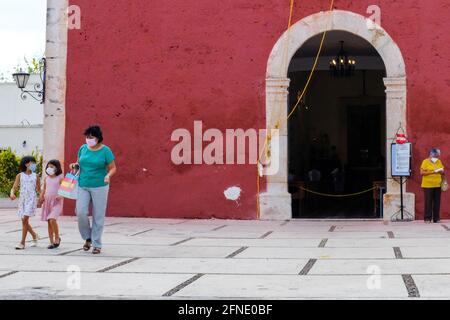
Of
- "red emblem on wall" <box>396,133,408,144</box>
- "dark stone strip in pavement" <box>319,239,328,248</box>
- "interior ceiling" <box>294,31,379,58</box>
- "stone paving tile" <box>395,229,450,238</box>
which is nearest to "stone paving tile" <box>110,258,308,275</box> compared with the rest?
"dark stone strip in pavement" <box>319,239,328,248</box>

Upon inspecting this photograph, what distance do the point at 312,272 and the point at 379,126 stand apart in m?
13.6

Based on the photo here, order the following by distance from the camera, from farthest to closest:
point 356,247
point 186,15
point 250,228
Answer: point 186,15 → point 250,228 → point 356,247

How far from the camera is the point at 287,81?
12.9m

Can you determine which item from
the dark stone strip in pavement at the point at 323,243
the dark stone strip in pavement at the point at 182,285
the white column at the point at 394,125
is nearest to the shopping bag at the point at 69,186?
the dark stone strip in pavement at the point at 182,285

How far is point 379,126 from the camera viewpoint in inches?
773

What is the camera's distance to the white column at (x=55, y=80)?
1341cm

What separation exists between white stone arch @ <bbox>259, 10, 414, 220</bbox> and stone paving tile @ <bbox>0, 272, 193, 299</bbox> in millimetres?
6353

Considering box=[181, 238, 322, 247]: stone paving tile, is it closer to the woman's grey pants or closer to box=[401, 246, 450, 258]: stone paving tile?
box=[401, 246, 450, 258]: stone paving tile

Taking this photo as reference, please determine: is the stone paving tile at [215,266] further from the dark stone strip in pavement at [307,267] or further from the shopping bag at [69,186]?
the shopping bag at [69,186]

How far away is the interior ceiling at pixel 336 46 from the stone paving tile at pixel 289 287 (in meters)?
8.78

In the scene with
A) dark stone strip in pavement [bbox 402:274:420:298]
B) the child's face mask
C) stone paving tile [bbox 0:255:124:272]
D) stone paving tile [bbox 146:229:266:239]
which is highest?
the child's face mask

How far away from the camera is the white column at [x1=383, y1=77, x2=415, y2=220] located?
12.4 metres
